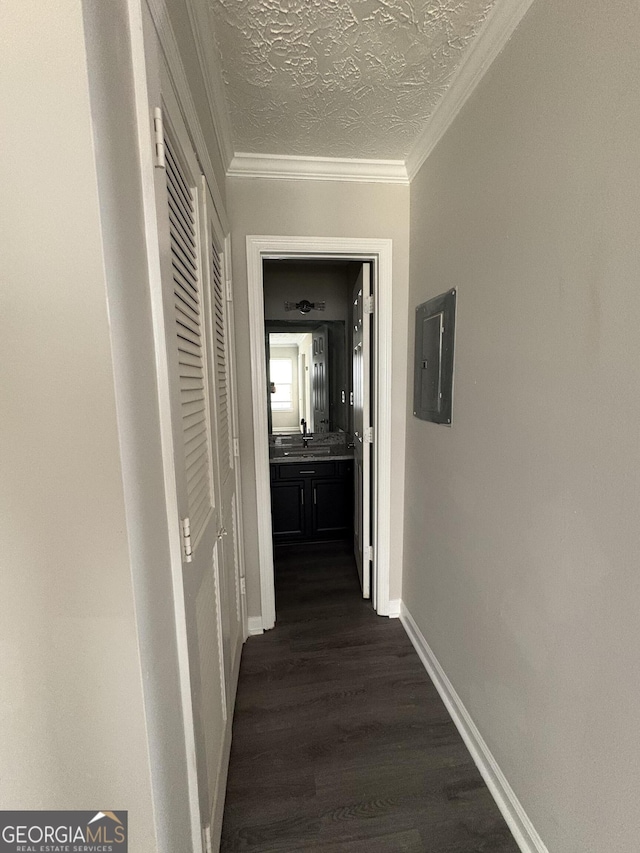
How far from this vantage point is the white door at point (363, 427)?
219 centimetres

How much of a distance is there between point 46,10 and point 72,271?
0.34 metres

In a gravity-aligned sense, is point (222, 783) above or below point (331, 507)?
below

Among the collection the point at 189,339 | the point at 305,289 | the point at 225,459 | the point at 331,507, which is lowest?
the point at 331,507

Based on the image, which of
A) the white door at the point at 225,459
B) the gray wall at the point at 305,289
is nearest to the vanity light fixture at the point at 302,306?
the gray wall at the point at 305,289

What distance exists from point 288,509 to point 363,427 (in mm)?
1256

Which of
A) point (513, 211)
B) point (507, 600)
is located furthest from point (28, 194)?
point (507, 600)

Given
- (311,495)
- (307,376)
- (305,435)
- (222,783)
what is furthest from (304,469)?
(222,783)

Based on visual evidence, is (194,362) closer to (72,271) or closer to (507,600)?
(72,271)

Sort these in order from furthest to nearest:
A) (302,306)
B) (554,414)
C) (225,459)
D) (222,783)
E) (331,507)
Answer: (331,507) → (302,306) → (225,459) → (222,783) → (554,414)

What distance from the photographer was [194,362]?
3.48ft

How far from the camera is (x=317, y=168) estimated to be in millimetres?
1875

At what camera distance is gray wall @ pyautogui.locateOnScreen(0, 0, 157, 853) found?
504 mm

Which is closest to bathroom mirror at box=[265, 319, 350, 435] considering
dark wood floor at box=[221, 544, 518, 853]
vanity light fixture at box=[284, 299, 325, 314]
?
vanity light fixture at box=[284, 299, 325, 314]

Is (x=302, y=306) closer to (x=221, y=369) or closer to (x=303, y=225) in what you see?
(x=303, y=225)
